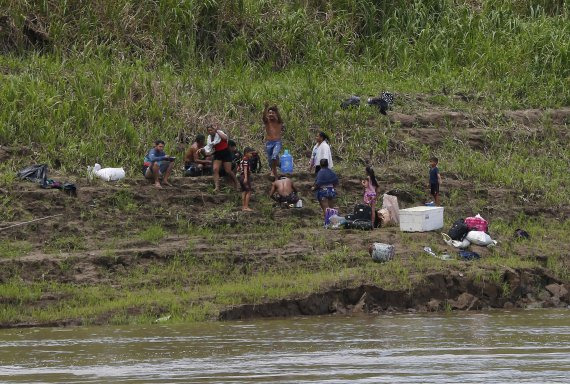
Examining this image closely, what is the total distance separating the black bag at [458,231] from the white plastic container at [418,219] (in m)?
0.31

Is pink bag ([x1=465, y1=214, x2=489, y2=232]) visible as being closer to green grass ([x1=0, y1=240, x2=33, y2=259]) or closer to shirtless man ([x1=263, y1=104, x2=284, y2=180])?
shirtless man ([x1=263, y1=104, x2=284, y2=180])

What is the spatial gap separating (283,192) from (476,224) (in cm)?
275

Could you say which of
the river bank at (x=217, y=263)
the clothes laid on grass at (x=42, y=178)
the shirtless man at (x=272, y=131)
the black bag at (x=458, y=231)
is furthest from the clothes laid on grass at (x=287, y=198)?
the clothes laid on grass at (x=42, y=178)

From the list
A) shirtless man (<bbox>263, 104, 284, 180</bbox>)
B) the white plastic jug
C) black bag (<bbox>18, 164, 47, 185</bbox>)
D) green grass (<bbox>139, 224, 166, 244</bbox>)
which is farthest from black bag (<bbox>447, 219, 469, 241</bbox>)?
black bag (<bbox>18, 164, 47, 185</bbox>)

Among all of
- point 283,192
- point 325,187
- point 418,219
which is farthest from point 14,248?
point 418,219

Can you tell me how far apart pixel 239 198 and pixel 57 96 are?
3.40m

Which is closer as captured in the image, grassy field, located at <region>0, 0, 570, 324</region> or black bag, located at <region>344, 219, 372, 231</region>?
grassy field, located at <region>0, 0, 570, 324</region>

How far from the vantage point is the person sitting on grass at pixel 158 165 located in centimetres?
1833

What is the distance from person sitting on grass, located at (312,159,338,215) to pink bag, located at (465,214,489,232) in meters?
1.96

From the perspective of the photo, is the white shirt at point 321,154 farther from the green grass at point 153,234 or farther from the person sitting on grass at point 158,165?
the green grass at point 153,234

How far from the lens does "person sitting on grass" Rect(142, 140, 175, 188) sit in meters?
18.3

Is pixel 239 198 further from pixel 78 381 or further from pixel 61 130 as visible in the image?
pixel 78 381

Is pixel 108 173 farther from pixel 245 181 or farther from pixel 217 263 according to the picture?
pixel 217 263

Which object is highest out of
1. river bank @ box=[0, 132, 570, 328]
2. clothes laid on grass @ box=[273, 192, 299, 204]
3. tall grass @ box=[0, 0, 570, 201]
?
tall grass @ box=[0, 0, 570, 201]
